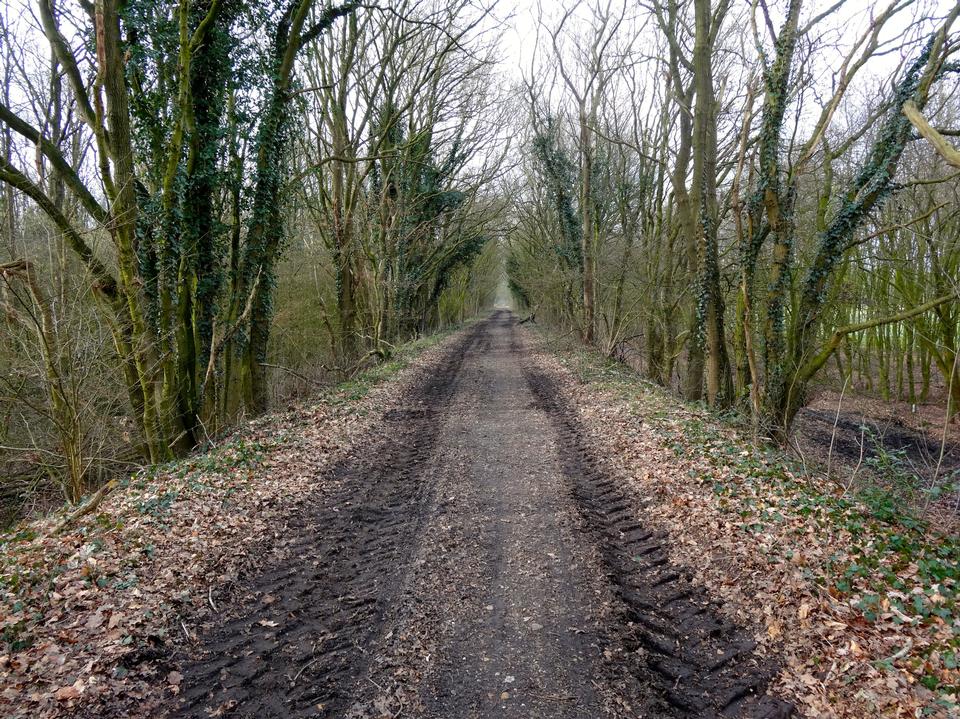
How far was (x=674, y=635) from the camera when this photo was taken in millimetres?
3977

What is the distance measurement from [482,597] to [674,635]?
147 cm

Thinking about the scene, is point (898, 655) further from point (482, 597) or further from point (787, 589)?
point (482, 597)

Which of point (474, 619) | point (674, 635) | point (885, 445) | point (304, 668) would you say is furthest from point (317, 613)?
point (885, 445)

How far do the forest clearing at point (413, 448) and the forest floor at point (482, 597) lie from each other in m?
0.03

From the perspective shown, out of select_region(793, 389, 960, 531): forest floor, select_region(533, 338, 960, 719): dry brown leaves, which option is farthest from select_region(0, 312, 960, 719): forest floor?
select_region(793, 389, 960, 531): forest floor

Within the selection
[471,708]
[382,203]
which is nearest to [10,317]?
[471,708]

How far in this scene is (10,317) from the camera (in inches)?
263

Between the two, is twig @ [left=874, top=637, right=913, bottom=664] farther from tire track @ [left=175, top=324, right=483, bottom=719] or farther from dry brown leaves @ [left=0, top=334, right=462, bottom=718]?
dry brown leaves @ [left=0, top=334, right=462, bottom=718]

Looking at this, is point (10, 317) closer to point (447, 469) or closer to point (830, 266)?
point (447, 469)

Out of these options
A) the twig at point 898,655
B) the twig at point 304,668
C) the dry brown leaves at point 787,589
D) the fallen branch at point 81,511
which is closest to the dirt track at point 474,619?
the twig at point 304,668

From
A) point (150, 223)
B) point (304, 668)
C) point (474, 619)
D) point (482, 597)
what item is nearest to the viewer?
point (304, 668)

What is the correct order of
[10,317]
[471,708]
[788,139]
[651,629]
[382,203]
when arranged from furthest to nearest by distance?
[382,203], [788,139], [10,317], [651,629], [471,708]

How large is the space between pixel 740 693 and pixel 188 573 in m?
4.26

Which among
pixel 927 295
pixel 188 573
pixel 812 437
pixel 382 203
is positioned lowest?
pixel 812 437
